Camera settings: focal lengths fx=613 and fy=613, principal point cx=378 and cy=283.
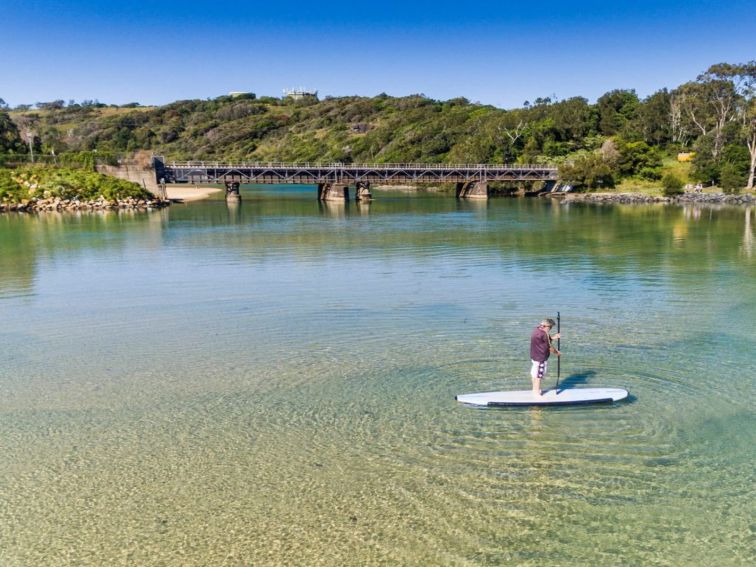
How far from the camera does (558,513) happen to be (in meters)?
10.7

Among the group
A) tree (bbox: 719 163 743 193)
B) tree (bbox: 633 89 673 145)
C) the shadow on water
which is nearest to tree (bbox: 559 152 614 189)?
tree (bbox: 719 163 743 193)

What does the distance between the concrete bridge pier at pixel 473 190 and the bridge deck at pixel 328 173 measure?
1.37m

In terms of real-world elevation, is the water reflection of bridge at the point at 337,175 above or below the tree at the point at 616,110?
below

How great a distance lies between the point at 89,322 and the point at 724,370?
2251 cm

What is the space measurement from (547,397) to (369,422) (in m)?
4.42

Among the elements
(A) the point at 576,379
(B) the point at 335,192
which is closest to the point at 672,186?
(B) the point at 335,192

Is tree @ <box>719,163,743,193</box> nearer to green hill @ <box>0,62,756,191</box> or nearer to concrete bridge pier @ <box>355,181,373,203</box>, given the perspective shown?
green hill @ <box>0,62,756,191</box>

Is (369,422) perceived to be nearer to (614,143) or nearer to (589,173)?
(589,173)

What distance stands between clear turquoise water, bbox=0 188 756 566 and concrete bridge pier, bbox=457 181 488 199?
267 feet

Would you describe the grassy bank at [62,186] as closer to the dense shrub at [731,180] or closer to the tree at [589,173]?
the tree at [589,173]

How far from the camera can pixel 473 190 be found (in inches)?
4646

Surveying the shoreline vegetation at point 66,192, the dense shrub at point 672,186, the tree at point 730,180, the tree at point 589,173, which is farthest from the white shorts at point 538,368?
the tree at point 589,173

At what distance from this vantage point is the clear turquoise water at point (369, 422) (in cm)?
1022

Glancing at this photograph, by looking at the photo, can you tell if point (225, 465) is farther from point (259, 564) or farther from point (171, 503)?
point (259, 564)
